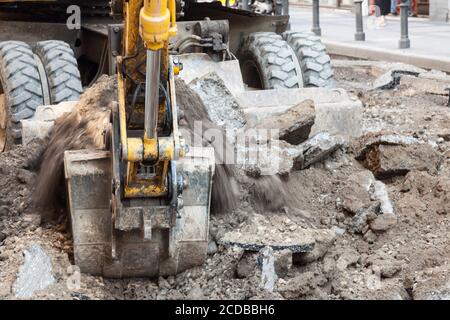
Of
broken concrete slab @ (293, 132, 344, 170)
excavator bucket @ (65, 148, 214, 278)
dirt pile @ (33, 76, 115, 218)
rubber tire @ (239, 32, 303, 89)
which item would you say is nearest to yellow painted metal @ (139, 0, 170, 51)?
excavator bucket @ (65, 148, 214, 278)

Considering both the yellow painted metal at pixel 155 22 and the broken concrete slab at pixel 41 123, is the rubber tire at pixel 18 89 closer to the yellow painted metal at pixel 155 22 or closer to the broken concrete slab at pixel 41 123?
the broken concrete slab at pixel 41 123

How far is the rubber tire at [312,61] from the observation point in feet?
28.2

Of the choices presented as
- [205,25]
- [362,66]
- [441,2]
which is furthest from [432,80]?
[441,2]

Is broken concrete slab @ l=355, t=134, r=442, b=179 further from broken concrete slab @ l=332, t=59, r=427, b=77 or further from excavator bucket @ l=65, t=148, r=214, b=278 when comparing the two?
broken concrete slab @ l=332, t=59, r=427, b=77

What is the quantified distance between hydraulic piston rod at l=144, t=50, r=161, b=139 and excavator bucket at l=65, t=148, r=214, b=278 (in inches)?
20.9

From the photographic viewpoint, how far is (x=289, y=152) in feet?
20.6

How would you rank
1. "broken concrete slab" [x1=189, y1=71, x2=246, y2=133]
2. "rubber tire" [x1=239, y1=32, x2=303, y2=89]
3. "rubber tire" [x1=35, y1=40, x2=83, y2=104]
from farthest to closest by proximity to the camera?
1. "rubber tire" [x1=239, y1=32, x2=303, y2=89]
2. "rubber tire" [x1=35, y1=40, x2=83, y2=104]
3. "broken concrete slab" [x1=189, y1=71, x2=246, y2=133]

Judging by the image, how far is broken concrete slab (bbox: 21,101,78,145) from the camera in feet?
20.9

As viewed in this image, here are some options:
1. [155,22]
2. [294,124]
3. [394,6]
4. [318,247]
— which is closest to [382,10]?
[394,6]

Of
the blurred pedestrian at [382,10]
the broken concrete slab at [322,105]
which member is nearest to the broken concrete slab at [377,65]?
the broken concrete slab at [322,105]

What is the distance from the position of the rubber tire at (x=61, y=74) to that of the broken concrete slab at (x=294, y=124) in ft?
5.56

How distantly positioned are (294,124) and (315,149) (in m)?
0.29

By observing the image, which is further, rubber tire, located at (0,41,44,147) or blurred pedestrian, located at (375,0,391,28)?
blurred pedestrian, located at (375,0,391,28)
